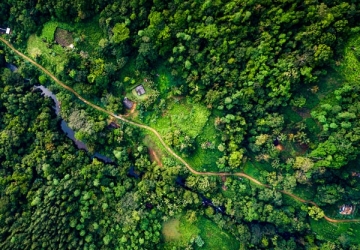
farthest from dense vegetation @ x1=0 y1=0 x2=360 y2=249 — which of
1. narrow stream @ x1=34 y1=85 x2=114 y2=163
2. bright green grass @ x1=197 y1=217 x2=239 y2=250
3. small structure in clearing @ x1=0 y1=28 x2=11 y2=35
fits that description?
narrow stream @ x1=34 y1=85 x2=114 y2=163

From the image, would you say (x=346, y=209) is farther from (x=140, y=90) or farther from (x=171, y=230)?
(x=140, y=90)

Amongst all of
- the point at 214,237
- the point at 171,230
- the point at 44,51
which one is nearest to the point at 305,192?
the point at 214,237

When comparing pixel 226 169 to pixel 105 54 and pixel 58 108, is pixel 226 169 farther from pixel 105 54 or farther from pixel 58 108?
pixel 58 108

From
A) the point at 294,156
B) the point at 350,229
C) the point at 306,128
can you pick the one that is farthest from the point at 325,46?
the point at 350,229

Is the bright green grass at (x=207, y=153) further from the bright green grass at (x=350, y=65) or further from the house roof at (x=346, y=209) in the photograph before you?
the house roof at (x=346, y=209)

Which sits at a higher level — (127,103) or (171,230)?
(127,103)

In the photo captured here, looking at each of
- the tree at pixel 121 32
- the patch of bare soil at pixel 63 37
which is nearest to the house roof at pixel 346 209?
the tree at pixel 121 32
